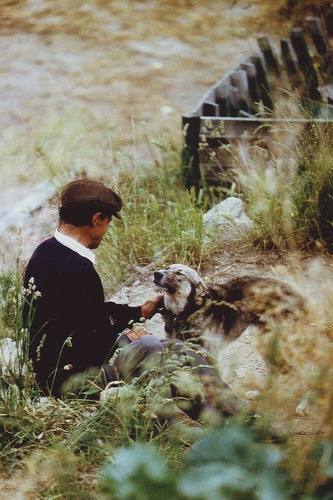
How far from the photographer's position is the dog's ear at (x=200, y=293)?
9.89 ft

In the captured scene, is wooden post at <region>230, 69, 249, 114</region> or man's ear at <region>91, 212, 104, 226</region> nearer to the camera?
man's ear at <region>91, 212, 104, 226</region>

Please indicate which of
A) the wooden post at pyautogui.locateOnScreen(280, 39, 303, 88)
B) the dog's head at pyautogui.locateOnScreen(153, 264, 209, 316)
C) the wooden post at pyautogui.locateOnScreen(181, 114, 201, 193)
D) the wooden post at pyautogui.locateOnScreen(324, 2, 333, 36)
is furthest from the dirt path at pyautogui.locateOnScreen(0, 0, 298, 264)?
the dog's head at pyautogui.locateOnScreen(153, 264, 209, 316)

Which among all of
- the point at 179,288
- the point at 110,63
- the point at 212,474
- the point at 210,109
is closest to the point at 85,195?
the point at 179,288

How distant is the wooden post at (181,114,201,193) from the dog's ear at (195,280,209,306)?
1.99 meters

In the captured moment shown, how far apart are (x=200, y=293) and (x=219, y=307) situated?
235mm

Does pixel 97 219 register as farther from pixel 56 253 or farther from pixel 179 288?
pixel 179 288

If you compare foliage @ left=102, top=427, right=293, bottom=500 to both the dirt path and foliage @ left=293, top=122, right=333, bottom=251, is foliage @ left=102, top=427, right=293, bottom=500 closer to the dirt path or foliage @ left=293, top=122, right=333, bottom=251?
foliage @ left=293, top=122, right=333, bottom=251

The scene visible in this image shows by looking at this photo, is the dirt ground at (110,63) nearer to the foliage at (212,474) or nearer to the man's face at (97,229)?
the man's face at (97,229)

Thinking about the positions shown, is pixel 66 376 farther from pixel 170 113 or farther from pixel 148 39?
pixel 148 39

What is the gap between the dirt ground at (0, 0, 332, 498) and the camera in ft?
21.8

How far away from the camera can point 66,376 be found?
2742mm

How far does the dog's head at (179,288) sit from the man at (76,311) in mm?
238

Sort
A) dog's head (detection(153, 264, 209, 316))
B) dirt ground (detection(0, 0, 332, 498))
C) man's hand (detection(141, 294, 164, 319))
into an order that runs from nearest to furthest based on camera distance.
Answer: dog's head (detection(153, 264, 209, 316))
man's hand (detection(141, 294, 164, 319))
dirt ground (detection(0, 0, 332, 498))

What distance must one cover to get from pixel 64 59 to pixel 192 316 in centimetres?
654
